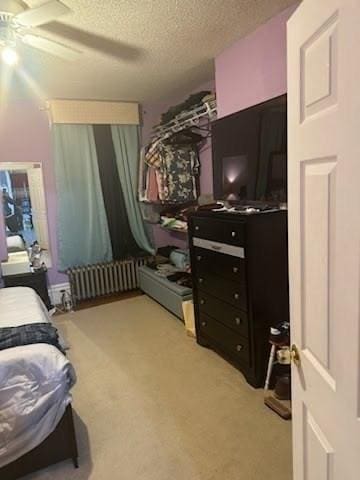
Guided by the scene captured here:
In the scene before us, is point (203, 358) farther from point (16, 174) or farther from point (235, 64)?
point (16, 174)

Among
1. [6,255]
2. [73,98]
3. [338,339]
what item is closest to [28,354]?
[338,339]

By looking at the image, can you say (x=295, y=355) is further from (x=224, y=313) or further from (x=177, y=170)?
(x=177, y=170)

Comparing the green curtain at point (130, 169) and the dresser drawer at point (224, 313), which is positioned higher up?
the green curtain at point (130, 169)

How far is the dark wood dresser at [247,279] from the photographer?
7.69ft

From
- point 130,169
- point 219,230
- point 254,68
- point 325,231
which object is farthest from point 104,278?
point 325,231

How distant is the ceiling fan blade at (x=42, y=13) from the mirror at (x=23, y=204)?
243cm

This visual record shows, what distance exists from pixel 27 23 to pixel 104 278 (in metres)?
3.06

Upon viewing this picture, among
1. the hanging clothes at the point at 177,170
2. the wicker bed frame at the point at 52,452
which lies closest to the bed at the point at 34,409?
the wicker bed frame at the point at 52,452

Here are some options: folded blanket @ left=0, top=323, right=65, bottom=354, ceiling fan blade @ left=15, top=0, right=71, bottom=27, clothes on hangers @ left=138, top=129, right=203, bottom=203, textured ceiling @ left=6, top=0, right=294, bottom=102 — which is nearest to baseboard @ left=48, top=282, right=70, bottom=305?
clothes on hangers @ left=138, top=129, right=203, bottom=203

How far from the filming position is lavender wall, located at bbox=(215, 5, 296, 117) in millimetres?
2375

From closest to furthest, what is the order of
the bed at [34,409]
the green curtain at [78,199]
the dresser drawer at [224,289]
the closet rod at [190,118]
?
the bed at [34,409] → the dresser drawer at [224,289] → the closet rod at [190,118] → the green curtain at [78,199]

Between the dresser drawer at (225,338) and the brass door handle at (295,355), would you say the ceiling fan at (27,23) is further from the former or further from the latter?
the dresser drawer at (225,338)

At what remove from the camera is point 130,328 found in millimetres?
3605

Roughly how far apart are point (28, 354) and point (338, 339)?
1.52m
